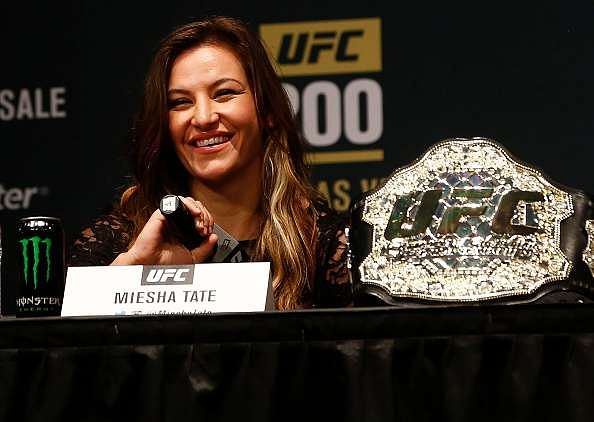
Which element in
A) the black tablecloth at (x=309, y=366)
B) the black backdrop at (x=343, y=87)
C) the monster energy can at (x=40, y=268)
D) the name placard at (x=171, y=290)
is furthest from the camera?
the black backdrop at (x=343, y=87)

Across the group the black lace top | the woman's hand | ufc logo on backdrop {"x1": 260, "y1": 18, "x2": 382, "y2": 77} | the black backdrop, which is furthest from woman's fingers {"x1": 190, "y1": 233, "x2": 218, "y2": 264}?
ufc logo on backdrop {"x1": 260, "y1": 18, "x2": 382, "y2": 77}

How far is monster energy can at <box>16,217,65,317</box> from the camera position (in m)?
1.45

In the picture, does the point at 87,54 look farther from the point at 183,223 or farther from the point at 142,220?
the point at 183,223

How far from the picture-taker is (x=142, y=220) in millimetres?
2008

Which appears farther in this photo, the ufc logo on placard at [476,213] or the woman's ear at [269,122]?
the woman's ear at [269,122]

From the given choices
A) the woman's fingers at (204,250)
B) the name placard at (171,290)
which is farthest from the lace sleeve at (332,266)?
the name placard at (171,290)

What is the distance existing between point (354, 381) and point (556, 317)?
0.21 metres

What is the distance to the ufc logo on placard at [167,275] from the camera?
136 cm

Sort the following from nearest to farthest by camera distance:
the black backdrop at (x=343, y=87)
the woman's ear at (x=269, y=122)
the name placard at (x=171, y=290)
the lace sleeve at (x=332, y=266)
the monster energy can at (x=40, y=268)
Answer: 1. the name placard at (x=171, y=290)
2. the monster energy can at (x=40, y=268)
3. the lace sleeve at (x=332, y=266)
4. the woman's ear at (x=269, y=122)
5. the black backdrop at (x=343, y=87)

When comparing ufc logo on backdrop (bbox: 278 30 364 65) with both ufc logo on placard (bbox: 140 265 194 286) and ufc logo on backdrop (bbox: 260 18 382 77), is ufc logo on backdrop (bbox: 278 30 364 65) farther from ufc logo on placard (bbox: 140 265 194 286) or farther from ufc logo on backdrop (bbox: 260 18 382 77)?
ufc logo on placard (bbox: 140 265 194 286)

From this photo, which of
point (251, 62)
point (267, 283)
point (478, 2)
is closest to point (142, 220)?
point (251, 62)

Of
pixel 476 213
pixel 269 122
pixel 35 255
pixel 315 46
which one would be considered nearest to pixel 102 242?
pixel 269 122

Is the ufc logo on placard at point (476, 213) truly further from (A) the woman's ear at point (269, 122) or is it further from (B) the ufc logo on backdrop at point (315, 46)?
(B) the ufc logo on backdrop at point (315, 46)

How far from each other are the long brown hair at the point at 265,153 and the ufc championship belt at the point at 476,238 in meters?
0.47
